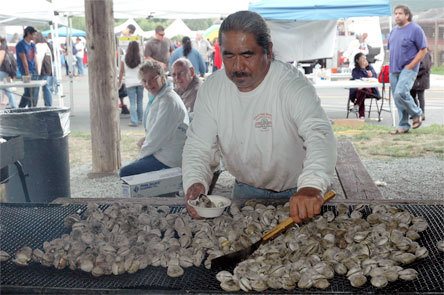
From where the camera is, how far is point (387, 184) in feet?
19.2

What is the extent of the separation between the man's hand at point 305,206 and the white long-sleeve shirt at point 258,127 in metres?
0.39

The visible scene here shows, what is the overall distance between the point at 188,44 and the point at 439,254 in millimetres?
8649

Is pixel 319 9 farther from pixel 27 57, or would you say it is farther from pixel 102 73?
pixel 27 57

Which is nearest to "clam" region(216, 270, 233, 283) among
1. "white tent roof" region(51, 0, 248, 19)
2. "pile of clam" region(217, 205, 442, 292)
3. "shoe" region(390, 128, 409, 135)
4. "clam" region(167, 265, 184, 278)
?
"pile of clam" region(217, 205, 442, 292)

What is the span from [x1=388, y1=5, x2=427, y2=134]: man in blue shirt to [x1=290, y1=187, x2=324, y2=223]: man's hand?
6688mm

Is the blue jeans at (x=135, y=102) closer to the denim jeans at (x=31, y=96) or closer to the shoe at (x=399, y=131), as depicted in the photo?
the denim jeans at (x=31, y=96)

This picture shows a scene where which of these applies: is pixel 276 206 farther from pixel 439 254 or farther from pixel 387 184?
pixel 387 184

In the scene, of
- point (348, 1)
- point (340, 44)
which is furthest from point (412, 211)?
point (340, 44)

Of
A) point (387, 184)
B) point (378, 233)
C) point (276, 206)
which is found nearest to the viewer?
point (378, 233)

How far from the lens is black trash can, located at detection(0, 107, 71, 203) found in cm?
459

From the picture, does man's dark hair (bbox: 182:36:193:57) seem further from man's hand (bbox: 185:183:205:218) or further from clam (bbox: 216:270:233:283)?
clam (bbox: 216:270:233:283)

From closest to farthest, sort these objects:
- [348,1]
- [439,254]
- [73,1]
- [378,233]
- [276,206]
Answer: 1. [439,254]
2. [378,233]
3. [276,206]
4. [348,1]
5. [73,1]

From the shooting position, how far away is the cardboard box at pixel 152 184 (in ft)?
13.6

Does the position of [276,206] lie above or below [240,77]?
below
